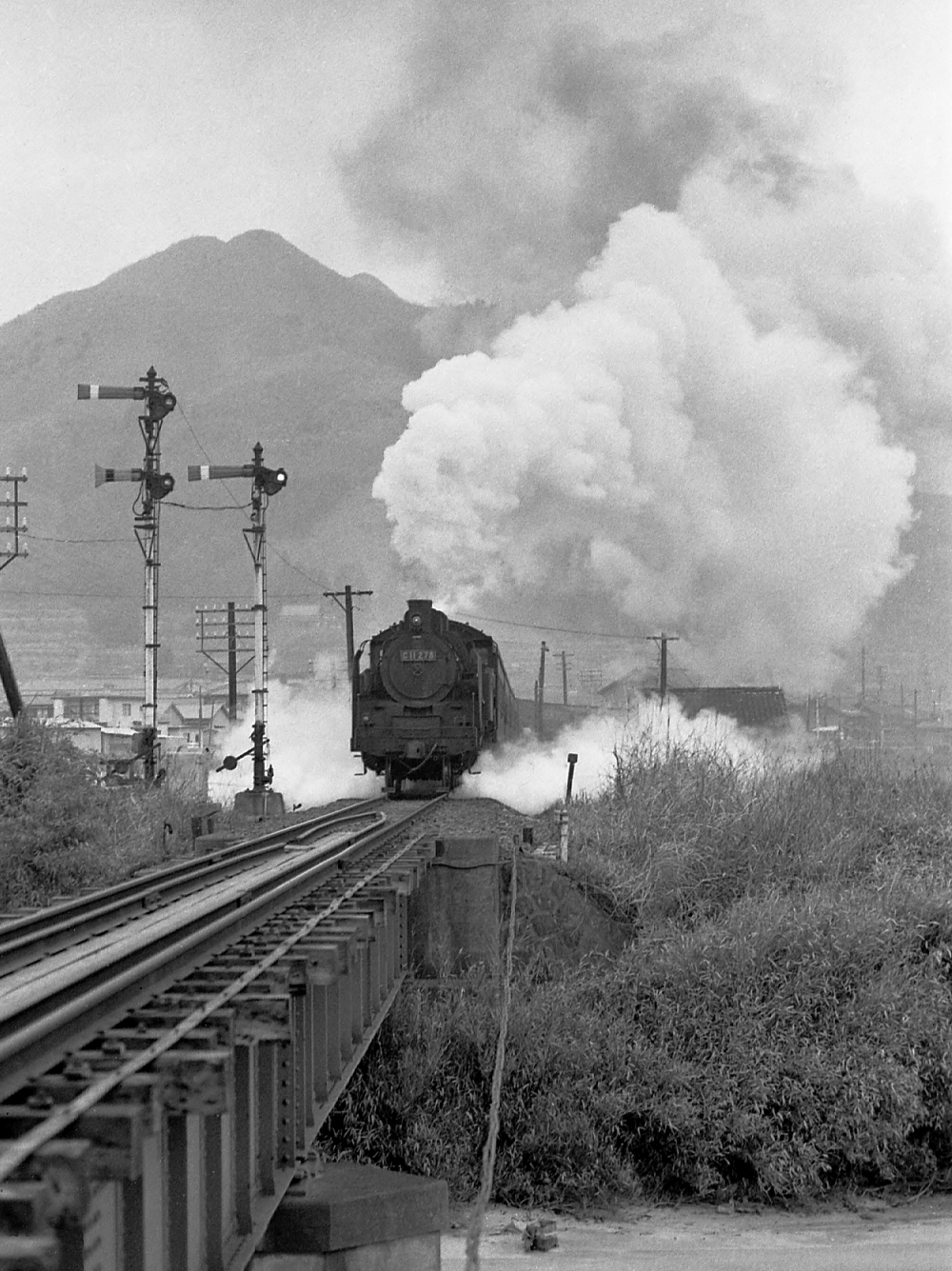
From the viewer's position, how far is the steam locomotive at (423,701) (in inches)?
984

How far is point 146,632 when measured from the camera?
2834cm

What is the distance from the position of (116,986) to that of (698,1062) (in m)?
11.5

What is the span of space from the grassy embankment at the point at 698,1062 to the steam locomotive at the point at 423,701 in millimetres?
5299

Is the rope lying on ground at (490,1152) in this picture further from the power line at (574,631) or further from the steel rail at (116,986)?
the power line at (574,631)

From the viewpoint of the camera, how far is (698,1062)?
16.9 m

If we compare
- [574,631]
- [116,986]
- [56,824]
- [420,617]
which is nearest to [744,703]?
[420,617]

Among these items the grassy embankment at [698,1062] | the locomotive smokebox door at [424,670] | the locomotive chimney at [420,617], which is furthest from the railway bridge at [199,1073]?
the locomotive chimney at [420,617]

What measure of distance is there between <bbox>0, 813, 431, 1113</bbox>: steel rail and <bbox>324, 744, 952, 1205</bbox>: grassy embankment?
5447mm

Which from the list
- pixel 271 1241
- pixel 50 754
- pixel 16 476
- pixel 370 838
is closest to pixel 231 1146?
pixel 271 1241

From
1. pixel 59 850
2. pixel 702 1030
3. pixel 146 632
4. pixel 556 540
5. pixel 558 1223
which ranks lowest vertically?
pixel 558 1223

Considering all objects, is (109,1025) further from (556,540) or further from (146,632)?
(556,540)

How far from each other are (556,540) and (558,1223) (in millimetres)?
40208

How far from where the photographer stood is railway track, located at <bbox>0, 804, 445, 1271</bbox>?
398 centimetres

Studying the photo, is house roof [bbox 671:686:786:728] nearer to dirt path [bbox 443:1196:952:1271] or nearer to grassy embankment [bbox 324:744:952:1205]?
grassy embankment [bbox 324:744:952:1205]
